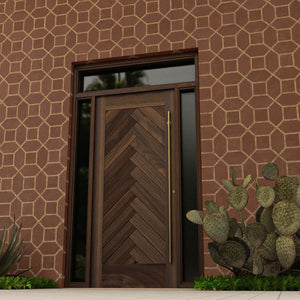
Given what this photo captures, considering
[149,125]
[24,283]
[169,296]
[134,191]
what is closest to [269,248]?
[169,296]

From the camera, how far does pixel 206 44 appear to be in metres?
4.73

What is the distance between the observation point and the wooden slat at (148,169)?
4609mm

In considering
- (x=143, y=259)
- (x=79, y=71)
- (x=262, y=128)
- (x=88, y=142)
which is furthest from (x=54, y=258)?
(x=262, y=128)

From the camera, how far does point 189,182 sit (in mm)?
4578

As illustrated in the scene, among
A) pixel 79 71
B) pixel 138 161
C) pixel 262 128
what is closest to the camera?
pixel 262 128

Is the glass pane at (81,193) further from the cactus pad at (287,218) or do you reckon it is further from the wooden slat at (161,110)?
the cactus pad at (287,218)

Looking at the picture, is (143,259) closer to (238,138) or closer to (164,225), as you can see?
(164,225)

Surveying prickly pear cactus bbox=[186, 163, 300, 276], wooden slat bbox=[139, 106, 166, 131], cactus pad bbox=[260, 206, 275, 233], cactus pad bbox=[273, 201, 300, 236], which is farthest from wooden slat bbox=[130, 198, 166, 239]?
cactus pad bbox=[273, 201, 300, 236]

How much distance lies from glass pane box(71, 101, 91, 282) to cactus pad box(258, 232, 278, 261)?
1.85 m

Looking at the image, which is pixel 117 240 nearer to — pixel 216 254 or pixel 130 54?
pixel 216 254

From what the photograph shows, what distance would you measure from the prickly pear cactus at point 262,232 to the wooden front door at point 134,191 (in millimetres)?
1011

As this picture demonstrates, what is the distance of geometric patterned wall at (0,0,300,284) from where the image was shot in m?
4.41

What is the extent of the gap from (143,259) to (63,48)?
7.47 ft

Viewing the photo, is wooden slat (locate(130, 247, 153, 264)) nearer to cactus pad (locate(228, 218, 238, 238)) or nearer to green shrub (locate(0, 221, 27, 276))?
green shrub (locate(0, 221, 27, 276))
